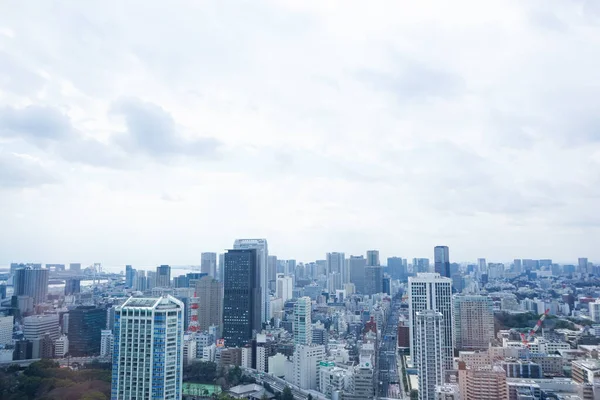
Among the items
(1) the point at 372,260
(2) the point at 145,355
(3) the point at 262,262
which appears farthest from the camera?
(1) the point at 372,260

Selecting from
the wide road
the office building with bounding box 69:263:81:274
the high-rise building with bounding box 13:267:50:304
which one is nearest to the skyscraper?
the wide road

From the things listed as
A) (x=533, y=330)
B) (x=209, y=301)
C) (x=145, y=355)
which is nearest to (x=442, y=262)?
(x=533, y=330)

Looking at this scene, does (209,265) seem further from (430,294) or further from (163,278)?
(430,294)

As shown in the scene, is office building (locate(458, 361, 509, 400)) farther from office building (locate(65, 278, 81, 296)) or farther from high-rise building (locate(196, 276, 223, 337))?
high-rise building (locate(196, 276, 223, 337))

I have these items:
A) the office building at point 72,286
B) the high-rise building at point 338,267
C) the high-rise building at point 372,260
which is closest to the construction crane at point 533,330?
the office building at point 72,286

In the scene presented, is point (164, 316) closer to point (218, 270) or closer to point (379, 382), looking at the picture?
point (379, 382)

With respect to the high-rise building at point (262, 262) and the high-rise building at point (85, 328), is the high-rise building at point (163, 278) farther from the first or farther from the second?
the high-rise building at point (85, 328)
